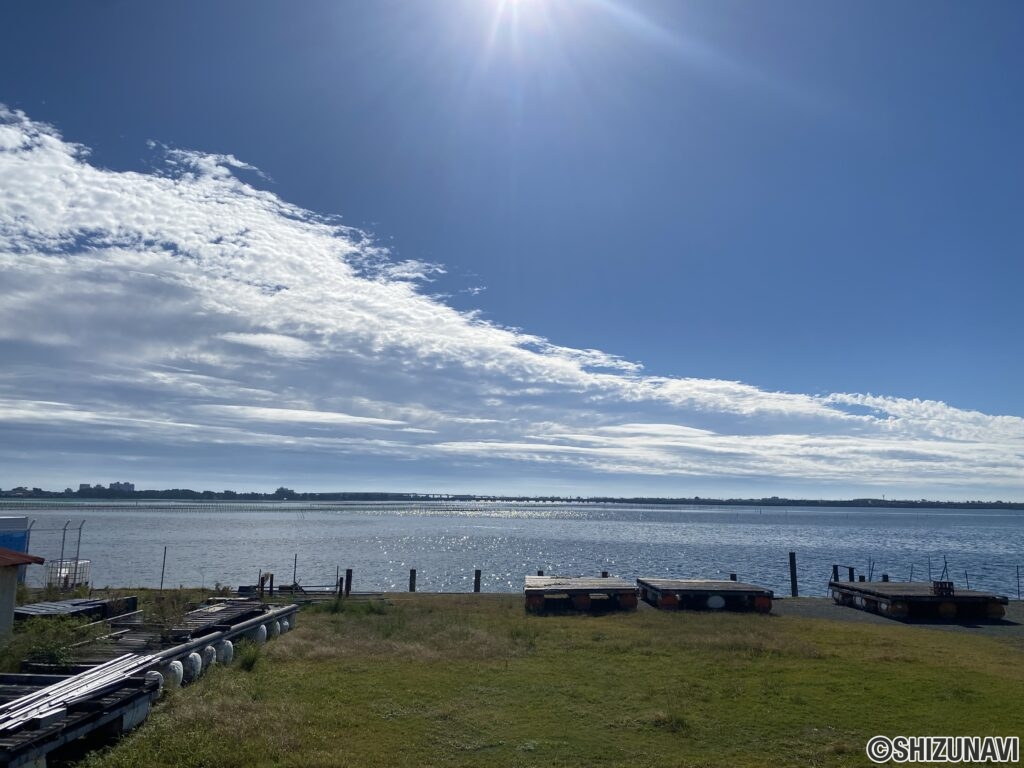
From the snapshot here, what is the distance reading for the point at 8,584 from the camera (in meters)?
19.1

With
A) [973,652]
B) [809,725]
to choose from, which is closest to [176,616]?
[809,725]

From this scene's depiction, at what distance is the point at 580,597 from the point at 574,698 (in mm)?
16340

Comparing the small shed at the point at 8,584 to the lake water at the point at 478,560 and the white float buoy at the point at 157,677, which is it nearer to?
the white float buoy at the point at 157,677

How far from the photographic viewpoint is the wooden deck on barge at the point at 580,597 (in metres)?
32.5

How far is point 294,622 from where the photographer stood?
26.9m

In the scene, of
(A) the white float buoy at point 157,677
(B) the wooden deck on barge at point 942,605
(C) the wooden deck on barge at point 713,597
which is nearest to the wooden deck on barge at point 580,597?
(C) the wooden deck on barge at point 713,597

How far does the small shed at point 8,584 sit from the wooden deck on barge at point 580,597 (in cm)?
1920

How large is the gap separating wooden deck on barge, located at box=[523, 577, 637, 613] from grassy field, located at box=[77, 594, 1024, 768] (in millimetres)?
6006

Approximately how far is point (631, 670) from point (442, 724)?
6779mm

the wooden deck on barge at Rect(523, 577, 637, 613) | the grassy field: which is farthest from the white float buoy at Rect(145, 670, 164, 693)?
the wooden deck on barge at Rect(523, 577, 637, 613)

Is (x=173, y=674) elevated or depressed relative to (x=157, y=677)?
depressed

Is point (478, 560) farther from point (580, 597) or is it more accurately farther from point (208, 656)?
point (208, 656)

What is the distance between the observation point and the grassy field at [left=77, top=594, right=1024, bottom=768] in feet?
42.1

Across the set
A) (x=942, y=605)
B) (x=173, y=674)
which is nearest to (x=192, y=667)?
(x=173, y=674)
